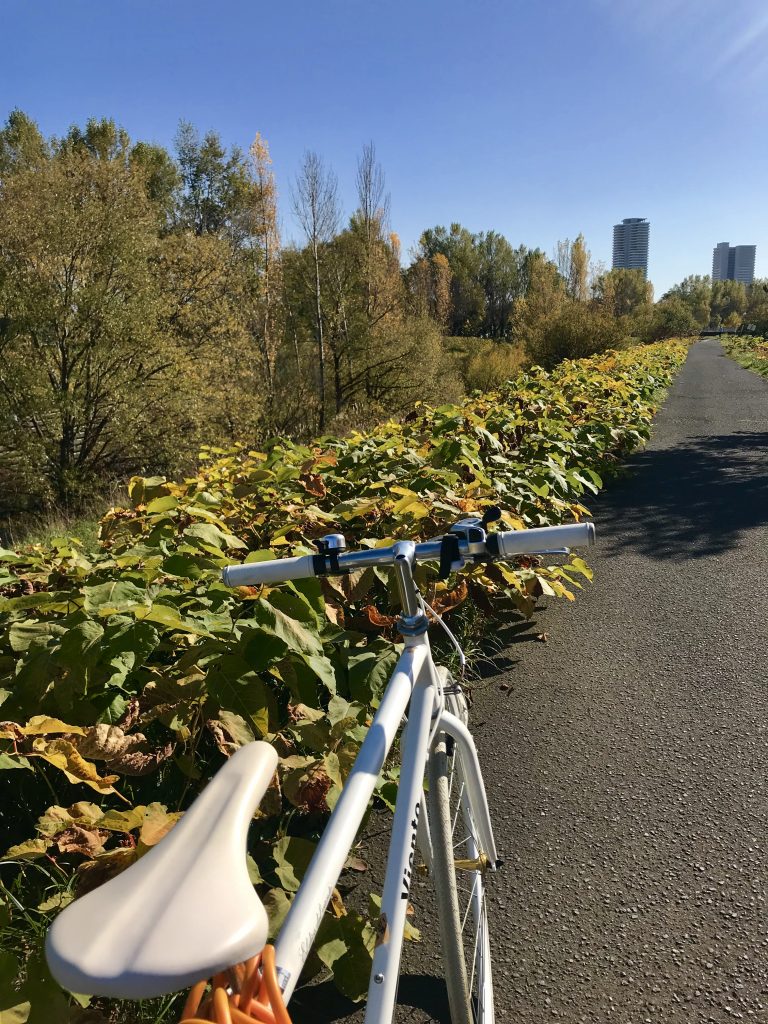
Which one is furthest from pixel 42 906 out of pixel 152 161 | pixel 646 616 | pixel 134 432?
pixel 152 161

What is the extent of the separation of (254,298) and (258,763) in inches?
1068

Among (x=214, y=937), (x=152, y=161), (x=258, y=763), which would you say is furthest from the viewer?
(x=152, y=161)

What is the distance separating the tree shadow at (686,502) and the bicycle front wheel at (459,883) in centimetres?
409

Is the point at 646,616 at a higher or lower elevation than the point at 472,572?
lower

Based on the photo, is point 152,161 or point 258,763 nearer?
point 258,763

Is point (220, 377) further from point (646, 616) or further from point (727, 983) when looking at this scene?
point (727, 983)

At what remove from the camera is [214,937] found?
755 millimetres

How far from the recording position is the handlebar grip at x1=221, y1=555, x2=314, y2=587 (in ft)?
4.99

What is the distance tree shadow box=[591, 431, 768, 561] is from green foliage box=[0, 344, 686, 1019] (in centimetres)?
280

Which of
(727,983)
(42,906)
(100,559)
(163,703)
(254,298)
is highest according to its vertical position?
(254,298)

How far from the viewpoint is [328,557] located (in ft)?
4.99

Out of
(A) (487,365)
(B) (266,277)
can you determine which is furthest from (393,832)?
(A) (487,365)

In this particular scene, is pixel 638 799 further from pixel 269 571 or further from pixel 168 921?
pixel 168 921

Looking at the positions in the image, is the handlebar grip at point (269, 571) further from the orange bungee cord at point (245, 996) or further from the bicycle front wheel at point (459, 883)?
the orange bungee cord at point (245, 996)
